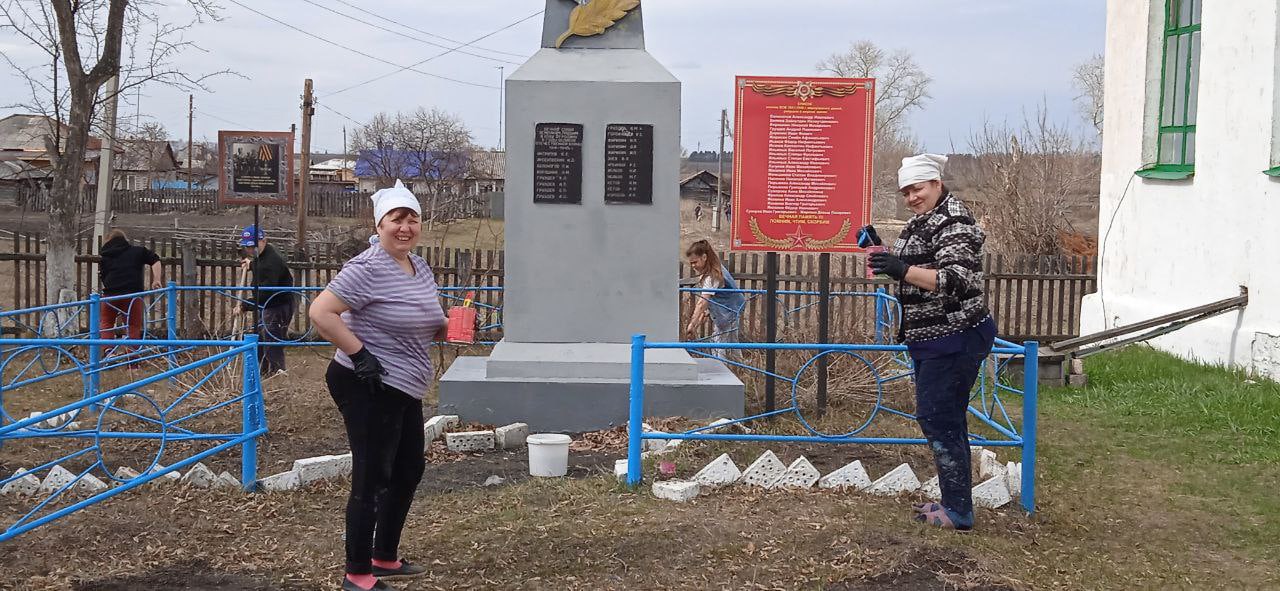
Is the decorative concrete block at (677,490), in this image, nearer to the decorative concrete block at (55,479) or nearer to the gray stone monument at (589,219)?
the gray stone monument at (589,219)

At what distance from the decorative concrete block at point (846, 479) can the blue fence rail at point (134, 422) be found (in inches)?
118

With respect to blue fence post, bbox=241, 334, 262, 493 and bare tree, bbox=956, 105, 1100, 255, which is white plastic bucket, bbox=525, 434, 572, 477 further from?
bare tree, bbox=956, 105, 1100, 255

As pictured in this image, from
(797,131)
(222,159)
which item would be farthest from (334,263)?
(797,131)

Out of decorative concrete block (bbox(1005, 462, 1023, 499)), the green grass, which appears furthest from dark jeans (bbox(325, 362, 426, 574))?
the green grass

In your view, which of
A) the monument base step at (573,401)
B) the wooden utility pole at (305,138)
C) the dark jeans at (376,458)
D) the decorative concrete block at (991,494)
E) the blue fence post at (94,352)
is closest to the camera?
the dark jeans at (376,458)

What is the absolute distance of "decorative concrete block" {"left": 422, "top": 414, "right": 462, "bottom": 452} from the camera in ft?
25.0

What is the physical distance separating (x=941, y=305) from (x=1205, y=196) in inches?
286

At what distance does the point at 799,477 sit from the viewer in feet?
20.7

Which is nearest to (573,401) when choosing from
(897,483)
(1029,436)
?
(897,483)

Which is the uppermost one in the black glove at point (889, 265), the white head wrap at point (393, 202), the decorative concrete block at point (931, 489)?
the white head wrap at point (393, 202)

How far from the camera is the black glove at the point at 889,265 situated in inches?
199

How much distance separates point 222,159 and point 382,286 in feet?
28.4

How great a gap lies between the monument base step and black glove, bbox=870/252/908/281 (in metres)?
3.16

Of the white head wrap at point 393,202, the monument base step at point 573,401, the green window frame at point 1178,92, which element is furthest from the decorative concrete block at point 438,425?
the green window frame at point 1178,92
